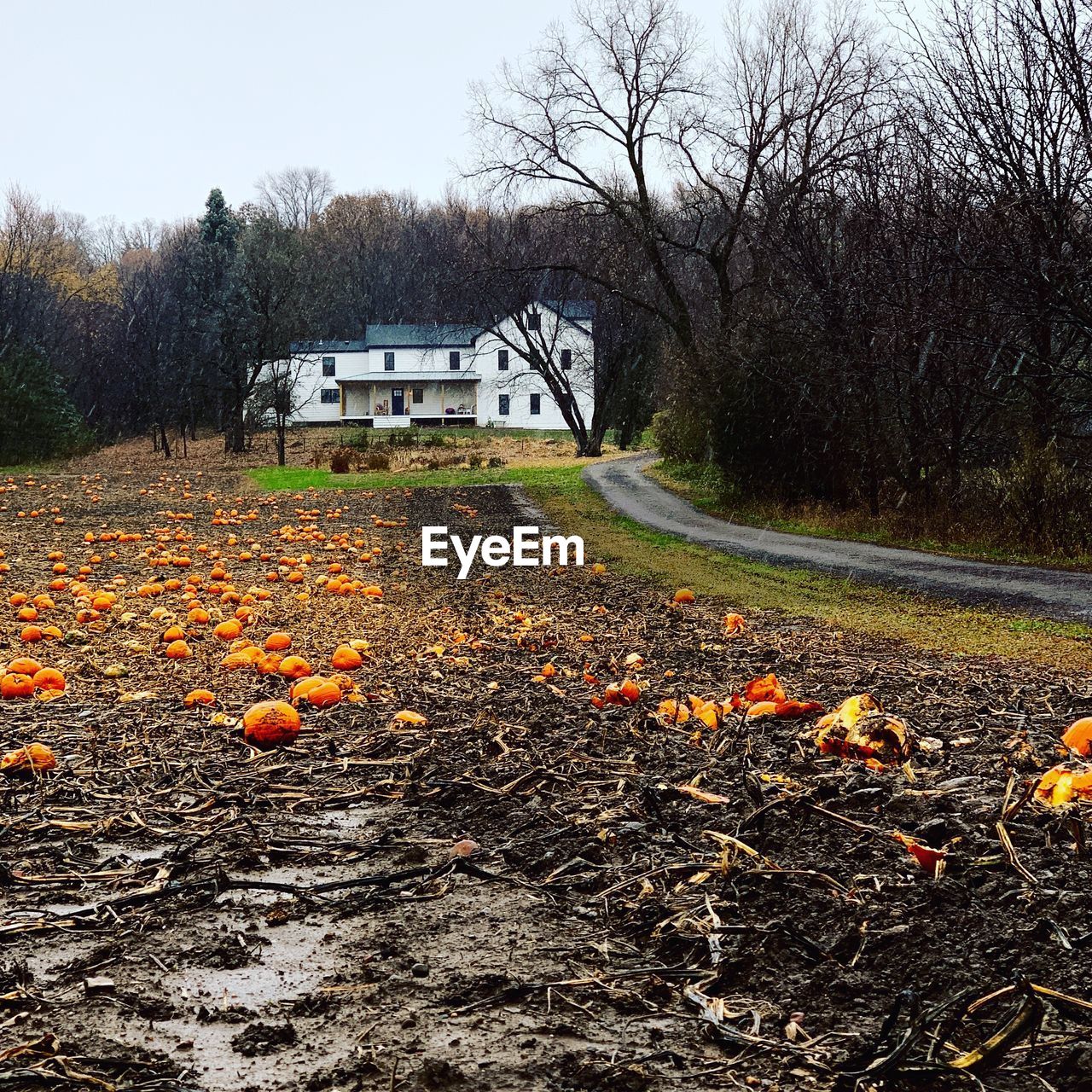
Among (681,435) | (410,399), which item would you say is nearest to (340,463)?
(681,435)

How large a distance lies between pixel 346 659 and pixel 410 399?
70.3 metres

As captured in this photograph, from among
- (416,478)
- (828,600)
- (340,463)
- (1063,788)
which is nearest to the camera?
(1063,788)

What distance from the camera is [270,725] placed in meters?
5.57

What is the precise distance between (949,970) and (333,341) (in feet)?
258

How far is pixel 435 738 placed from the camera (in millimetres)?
5625

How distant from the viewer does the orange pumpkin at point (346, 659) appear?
23.8ft

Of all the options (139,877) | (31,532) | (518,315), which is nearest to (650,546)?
(31,532)

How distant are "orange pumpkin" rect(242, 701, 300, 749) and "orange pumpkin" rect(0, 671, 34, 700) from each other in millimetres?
1752

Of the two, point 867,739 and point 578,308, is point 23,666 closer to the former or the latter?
point 867,739

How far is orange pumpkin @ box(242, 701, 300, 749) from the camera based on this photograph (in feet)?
18.3

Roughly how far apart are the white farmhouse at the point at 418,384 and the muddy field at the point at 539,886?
63960 mm

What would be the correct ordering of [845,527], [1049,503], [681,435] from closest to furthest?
[1049,503], [845,527], [681,435]

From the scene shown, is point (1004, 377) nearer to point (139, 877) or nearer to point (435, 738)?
point (435, 738)

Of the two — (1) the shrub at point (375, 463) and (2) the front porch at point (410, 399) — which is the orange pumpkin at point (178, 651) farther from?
(2) the front porch at point (410, 399)
